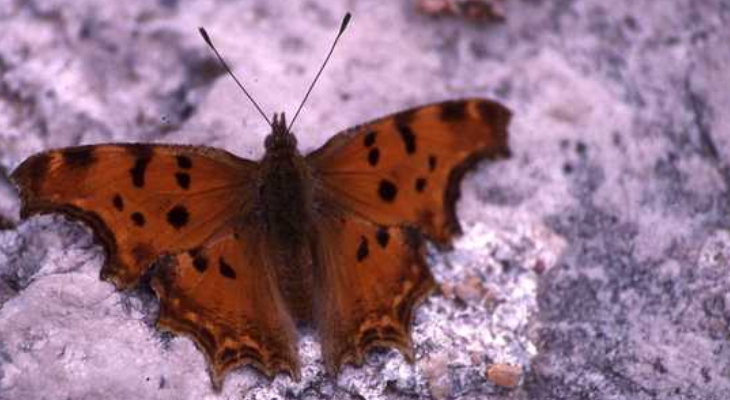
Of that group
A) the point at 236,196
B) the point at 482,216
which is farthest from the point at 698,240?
the point at 236,196

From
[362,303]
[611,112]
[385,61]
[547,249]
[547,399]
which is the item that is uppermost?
[385,61]

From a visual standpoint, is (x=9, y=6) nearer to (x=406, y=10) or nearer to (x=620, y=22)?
(x=406, y=10)

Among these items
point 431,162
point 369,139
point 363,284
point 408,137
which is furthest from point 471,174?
point 363,284

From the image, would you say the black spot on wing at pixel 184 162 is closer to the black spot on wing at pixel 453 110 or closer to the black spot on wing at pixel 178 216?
the black spot on wing at pixel 178 216

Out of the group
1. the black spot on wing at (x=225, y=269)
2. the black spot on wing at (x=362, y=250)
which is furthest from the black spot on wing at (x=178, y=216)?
the black spot on wing at (x=362, y=250)

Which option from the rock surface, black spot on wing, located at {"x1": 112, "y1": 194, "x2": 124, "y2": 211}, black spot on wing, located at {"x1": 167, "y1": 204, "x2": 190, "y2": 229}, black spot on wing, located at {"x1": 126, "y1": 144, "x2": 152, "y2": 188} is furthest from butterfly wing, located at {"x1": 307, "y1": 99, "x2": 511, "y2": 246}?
black spot on wing, located at {"x1": 112, "y1": 194, "x2": 124, "y2": 211}
